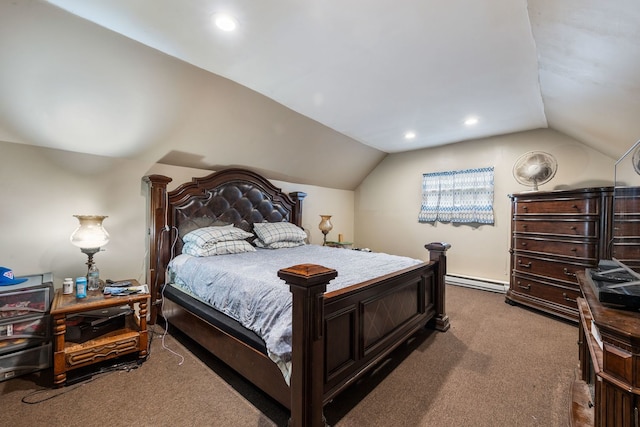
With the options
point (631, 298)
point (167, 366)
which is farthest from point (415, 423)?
point (167, 366)

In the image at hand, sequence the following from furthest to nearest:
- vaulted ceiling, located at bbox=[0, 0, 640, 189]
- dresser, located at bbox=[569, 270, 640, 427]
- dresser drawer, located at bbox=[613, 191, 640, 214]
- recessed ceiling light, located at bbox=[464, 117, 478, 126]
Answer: recessed ceiling light, located at bbox=[464, 117, 478, 126], vaulted ceiling, located at bbox=[0, 0, 640, 189], dresser drawer, located at bbox=[613, 191, 640, 214], dresser, located at bbox=[569, 270, 640, 427]

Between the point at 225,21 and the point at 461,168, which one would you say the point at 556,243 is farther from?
the point at 225,21

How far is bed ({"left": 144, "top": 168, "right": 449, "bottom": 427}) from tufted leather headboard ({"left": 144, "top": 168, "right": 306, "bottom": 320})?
0.04 feet

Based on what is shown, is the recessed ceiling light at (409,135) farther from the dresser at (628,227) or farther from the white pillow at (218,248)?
the white pillow at (218,248)

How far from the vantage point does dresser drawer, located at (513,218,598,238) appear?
2.75m

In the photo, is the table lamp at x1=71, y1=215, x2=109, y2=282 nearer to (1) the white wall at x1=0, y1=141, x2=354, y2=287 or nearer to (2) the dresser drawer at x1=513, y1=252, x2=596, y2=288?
(1) the white wall at x1=0, y1=141, x2=354, y2=287

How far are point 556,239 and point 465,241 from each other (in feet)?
4.70

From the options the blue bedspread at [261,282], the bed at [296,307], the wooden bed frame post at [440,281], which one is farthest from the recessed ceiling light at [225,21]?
the wooden bed frame post at [440,281]

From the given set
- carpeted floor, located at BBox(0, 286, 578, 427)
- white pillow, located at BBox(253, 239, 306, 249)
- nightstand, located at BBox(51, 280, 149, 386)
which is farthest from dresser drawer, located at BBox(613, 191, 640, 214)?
nightstand, located at BBox(51, 280, 149, 386)

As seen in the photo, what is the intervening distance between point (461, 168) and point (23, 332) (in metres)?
5.39

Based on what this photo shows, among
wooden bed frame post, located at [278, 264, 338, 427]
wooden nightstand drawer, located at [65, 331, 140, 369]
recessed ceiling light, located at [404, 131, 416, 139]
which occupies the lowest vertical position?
wooden nightstand drawer, located at [65, 331, 140, 369]

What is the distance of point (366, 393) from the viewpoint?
1769 millimetres

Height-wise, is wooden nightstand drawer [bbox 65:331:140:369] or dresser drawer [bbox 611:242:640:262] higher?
dresser drawer [bbox 611:242:640:262]

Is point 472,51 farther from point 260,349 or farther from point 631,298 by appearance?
point 260,349
